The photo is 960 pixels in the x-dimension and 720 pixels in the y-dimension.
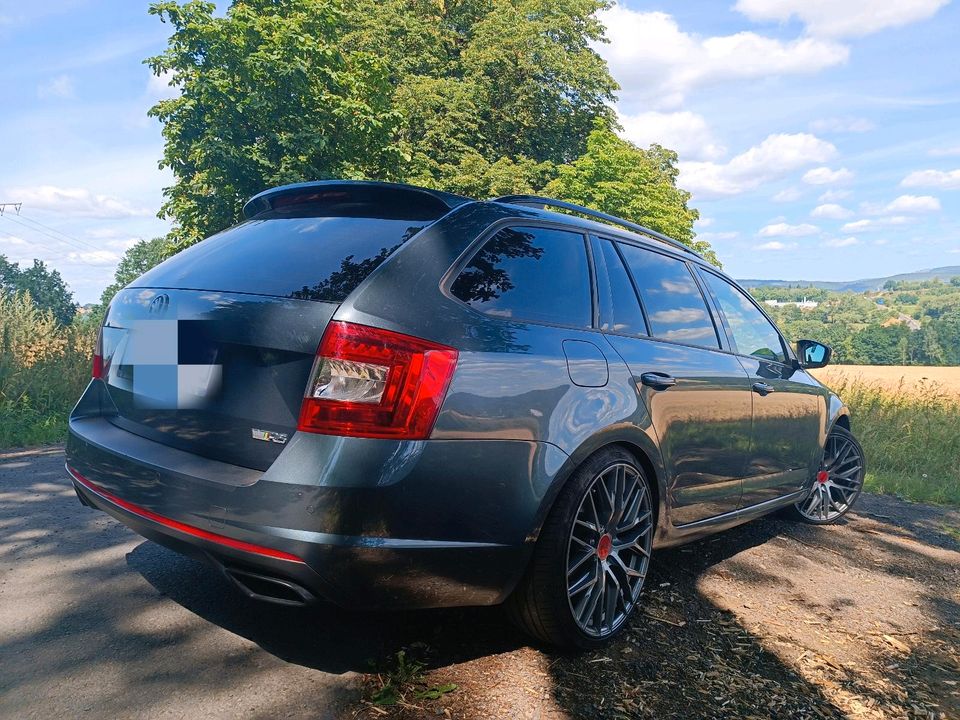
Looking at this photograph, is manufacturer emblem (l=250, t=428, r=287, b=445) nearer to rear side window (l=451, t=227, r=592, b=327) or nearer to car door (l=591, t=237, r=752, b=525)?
rear side window (l=451, t=227, r=592, b=327)

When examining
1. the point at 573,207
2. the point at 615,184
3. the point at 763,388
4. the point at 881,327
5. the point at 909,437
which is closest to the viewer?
the point at 573,207

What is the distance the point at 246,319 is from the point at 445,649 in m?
1.46

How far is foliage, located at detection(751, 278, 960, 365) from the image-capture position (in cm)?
4369

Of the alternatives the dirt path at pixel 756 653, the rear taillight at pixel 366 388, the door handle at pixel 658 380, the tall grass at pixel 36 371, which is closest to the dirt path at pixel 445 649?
the dirt path at pixel 756 653

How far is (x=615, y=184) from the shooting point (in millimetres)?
29922

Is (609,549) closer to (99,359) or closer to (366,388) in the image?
(366,388)

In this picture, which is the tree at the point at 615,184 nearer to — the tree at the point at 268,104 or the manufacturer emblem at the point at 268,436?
the tree at the point at 268,104

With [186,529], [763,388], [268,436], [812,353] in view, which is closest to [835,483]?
[812,353]

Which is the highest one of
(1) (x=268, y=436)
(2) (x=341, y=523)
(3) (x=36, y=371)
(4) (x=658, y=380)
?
(4) (x=658, y=380)

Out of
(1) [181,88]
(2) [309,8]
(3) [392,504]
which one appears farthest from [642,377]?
(1) [181,88]

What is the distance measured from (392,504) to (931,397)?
41.7 ft

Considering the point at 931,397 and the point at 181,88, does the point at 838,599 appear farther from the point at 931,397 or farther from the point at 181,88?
the point at 181,88

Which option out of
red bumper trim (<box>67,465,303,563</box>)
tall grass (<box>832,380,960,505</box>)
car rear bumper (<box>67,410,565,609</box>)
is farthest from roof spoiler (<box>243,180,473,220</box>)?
tall grass (<box>832,380,960,505</box>)

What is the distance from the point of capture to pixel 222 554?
7.84 ft
